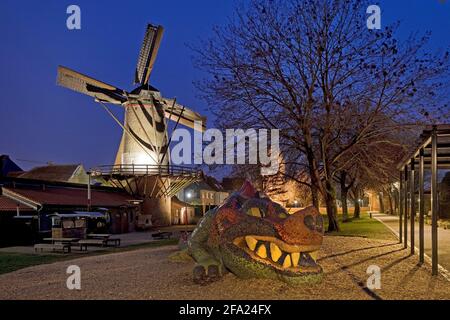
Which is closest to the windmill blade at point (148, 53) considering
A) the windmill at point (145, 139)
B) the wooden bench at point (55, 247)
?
the windmill at point (145, 139)

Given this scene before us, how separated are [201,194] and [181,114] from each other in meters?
21.0

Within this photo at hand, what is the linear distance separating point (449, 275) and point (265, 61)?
38.8 feet

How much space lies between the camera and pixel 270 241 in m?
7.96

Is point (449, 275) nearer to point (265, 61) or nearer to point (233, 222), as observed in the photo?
point (233, 222)

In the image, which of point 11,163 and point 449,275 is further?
point 11,163

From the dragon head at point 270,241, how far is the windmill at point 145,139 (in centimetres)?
2818

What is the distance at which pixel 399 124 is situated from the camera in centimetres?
2002

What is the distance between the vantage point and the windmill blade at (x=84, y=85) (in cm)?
3725

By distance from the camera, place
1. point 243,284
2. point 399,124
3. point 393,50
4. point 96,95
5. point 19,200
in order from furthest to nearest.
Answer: point 96,95 < point 19,200 < point 399,124 < point 393,50 < point 243,284

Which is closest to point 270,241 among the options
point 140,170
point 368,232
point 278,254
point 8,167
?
point 278,254

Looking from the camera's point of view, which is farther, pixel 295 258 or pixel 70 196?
pixel 70 196

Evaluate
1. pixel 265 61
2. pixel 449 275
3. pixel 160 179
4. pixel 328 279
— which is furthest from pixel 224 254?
pixel 160 179

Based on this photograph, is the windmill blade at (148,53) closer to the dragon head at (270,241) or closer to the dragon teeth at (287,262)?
the dragon head at (270,241)

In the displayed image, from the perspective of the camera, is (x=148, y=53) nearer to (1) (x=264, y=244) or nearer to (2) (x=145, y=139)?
(2) (x=145, y=139)
